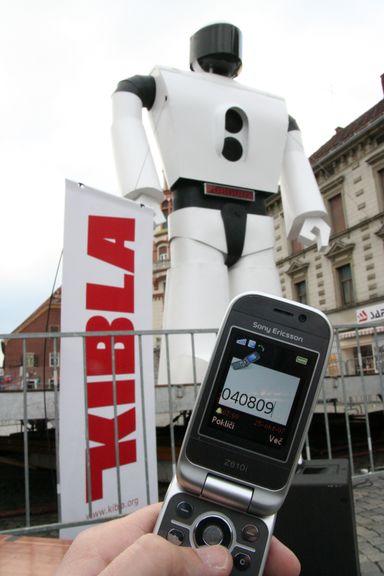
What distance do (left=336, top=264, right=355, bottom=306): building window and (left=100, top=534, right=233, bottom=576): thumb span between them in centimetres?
2066

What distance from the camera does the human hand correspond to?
0.66m

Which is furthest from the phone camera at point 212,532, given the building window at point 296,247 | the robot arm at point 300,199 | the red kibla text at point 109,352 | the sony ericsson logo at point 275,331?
the building window at point 296,247

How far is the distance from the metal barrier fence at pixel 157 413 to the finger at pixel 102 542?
1.80 meters

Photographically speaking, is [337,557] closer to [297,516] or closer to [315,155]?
[297,516]

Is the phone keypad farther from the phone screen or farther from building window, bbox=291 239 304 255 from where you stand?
building window, bbox=291 239 304 255

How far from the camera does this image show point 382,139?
18844mm

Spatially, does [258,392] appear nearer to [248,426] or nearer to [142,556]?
[248,426]

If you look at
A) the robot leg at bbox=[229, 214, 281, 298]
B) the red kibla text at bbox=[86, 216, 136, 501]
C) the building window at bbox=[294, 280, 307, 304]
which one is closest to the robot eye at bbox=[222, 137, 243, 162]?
the robot leg at bbox=[229, 214, 281, 298]

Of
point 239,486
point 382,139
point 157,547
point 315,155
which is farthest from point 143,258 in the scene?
point 315,155

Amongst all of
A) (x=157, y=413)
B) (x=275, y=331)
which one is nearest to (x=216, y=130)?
(x=157, y=413)

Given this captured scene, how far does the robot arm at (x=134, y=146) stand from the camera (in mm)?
4395

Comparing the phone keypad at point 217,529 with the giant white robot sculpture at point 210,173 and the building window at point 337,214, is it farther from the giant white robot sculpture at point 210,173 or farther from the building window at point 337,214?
the building window at point 337,214

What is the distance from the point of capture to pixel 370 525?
2.75m

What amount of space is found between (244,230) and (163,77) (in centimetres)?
170
